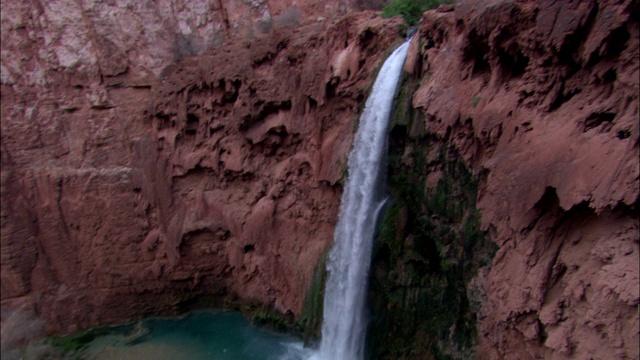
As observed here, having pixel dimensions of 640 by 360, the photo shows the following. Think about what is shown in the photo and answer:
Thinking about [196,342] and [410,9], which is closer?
[410,9]

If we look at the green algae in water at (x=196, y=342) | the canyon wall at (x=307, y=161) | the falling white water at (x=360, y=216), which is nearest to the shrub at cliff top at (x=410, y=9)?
the canyon wall at (x=307, y=161)

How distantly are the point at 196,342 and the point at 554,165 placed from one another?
822cm

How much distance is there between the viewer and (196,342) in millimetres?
9523

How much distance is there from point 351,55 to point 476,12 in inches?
116

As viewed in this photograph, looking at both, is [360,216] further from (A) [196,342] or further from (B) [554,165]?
(A) [196,342]

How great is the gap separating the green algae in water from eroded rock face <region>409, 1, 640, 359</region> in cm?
475

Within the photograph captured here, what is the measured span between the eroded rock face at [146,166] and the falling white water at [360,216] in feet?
3.72

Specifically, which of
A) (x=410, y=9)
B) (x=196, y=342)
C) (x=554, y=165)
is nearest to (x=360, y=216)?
(x=554, y=165)

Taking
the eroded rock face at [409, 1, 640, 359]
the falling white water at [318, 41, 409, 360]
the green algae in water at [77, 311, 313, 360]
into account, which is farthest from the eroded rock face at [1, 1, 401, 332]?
the eroded rock face at [409, 1, 640, 359]

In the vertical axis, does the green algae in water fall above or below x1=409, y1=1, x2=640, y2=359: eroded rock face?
below

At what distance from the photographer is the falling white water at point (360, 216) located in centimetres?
734

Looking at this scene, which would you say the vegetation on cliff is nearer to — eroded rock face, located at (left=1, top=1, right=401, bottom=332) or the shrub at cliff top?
Answer: eroded rock face, located at (left=1, top=1, right=401, bottom=332)

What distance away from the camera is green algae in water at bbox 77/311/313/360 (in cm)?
897

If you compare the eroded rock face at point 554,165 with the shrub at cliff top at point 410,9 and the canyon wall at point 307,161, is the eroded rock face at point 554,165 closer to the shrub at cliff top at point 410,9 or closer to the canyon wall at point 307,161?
the canyon wall at point 307,161
